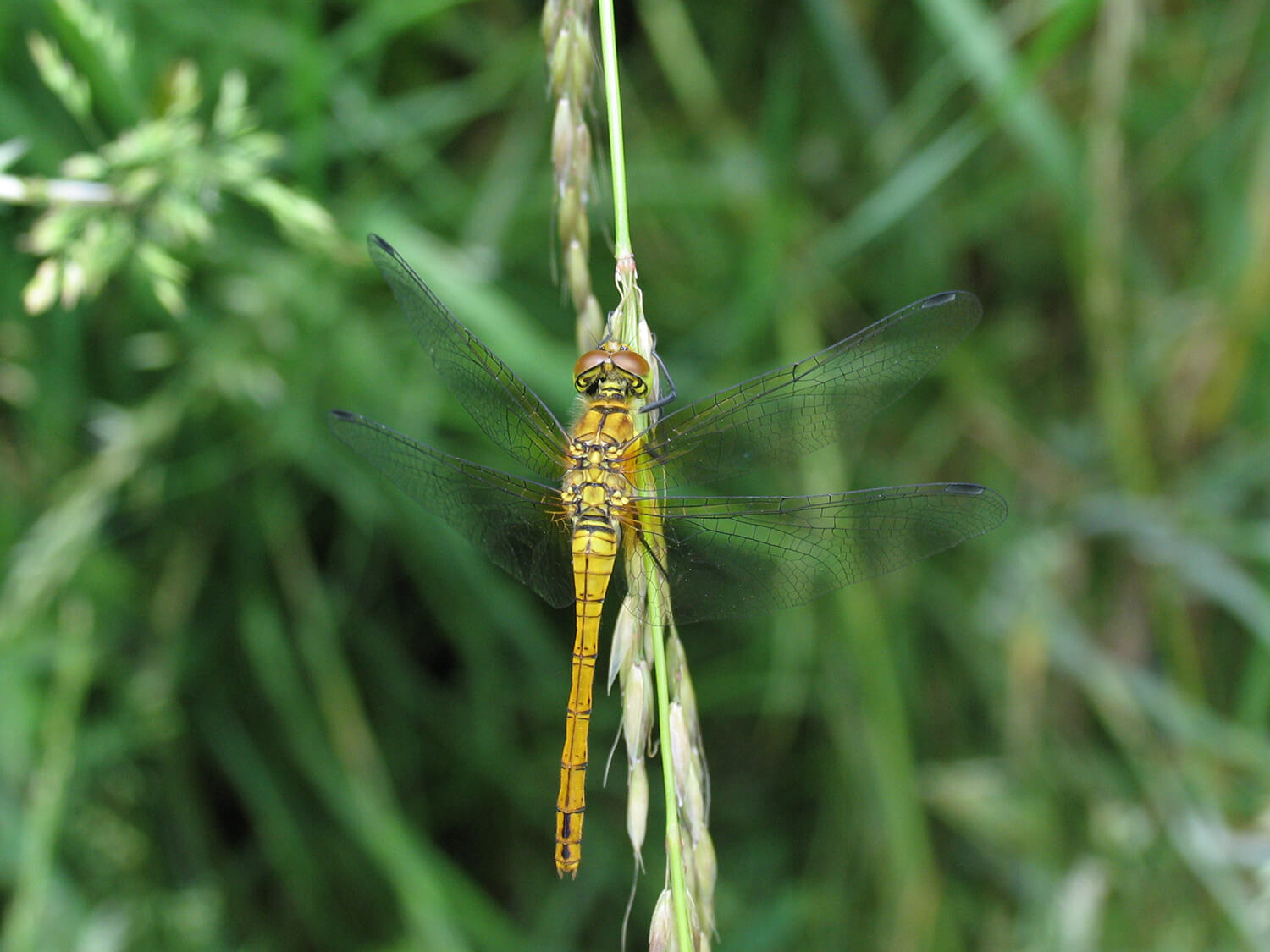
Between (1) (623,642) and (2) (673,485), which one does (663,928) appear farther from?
(2) (673,485)

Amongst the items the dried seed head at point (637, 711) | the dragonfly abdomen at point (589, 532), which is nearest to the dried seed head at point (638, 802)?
the dried seed head at point (637, 711)

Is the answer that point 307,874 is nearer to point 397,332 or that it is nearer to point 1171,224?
point 397,332

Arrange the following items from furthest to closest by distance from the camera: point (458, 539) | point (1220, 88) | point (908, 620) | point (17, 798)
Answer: point (908, 620), point (1220, 88), point (458, 539), point (17, 798)

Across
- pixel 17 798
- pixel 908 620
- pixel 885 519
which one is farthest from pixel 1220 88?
pixel 17 798

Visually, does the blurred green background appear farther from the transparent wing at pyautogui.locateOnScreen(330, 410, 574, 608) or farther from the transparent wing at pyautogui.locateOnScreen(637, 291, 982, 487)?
the transparent wing at pyautogui.locateOnScreen(637, 291, 982, 487)

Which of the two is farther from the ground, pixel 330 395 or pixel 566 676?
pixel 330 395

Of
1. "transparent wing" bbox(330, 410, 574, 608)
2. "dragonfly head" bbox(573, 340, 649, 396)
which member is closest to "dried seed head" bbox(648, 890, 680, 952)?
"transparent wing" bbox(330, 410, 574, 608)
